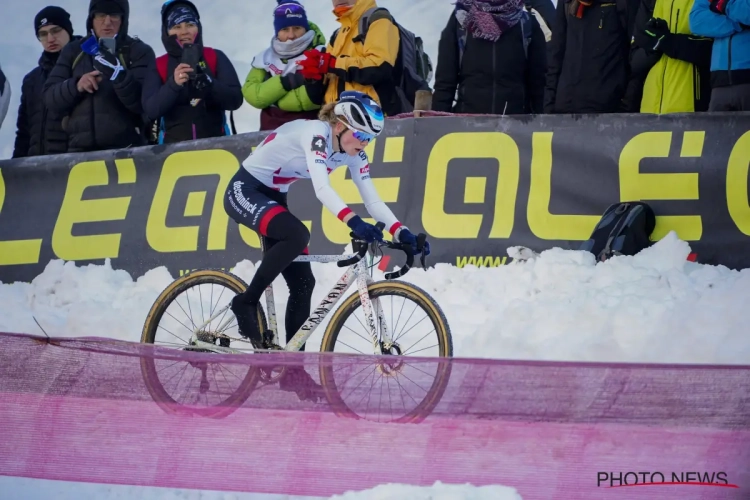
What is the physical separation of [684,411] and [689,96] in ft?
14.1

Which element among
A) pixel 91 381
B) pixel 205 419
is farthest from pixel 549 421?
pixel 91 381

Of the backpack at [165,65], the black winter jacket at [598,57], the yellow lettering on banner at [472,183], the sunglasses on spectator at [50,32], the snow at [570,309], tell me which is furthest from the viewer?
the sunglasses on spectator at [50,32]

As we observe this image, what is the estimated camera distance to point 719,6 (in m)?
7.28

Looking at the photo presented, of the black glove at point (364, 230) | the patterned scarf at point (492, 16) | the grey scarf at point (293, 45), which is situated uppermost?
the patterned scarf at point (492, 16)

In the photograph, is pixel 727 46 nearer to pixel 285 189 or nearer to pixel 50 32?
pixel 285 189

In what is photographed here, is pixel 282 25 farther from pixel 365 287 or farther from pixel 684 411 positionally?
pixel 684 411

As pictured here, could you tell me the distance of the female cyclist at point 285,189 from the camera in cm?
563

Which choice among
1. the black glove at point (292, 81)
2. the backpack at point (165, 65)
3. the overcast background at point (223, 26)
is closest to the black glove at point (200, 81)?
the backpack at point (165, 65)

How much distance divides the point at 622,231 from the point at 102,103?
4826 mm

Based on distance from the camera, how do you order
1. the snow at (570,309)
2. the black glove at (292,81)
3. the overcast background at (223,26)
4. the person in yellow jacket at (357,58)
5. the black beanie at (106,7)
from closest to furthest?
the snow at (570,309), the person in yellow jacket at (357,58), the black glove at (292,81), the black beanie at (106,7), the overcast background at (223,26)

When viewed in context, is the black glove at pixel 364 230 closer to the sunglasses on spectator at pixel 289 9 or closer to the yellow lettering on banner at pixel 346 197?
the yellow lettering on banner at pixel 346 197

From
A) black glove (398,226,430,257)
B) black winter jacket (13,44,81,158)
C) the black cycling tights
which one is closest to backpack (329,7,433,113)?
the black cycling tights

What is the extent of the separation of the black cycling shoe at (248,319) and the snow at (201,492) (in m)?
1.62

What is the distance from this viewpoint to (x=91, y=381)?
4594 mm
